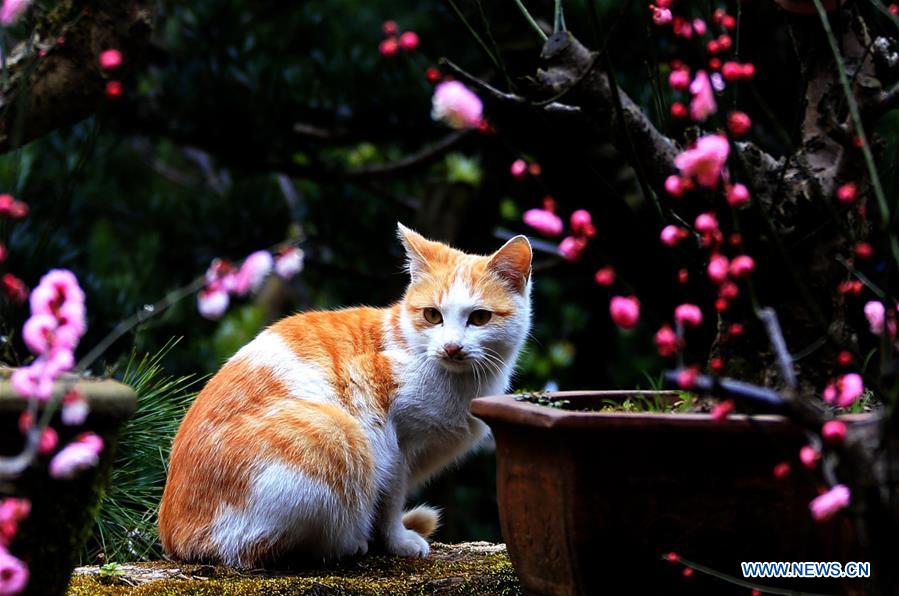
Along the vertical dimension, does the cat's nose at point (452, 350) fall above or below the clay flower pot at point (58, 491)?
above

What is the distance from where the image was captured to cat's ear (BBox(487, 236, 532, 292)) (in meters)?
2.42

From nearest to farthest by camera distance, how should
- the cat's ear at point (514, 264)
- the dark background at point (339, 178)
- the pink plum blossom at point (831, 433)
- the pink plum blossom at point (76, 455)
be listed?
the pink plum blossom at point (831, 433)
the pink plum blossom at point (76, 455)
the cat's ear at point (514, 264)
the dark background at point (339, 178)

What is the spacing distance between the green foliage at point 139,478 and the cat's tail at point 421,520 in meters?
0.62

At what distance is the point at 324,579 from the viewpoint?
198cm

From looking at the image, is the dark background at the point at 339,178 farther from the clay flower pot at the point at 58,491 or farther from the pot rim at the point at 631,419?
the clay flower pot at the point at 58,491

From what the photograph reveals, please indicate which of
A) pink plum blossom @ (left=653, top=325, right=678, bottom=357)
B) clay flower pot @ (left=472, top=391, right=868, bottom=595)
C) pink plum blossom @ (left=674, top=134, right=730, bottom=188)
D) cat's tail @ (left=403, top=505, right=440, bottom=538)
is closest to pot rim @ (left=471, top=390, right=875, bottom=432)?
clay flower pot @ (left=472, top=391, right=868, bottom=595)

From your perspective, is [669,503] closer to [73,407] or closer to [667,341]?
[667,341]

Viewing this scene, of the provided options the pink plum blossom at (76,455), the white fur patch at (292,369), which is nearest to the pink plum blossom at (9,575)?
the pink plum blossom at (76,455)

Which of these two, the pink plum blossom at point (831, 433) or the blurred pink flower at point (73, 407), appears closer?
the pink plum blossom at point (831, 433)

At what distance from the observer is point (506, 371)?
248 cm

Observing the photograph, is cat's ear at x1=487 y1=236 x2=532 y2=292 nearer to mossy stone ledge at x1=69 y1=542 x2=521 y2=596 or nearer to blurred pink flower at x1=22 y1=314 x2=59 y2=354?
mossy stone ledge at x1=69 y1=542 x2=521 y2=596

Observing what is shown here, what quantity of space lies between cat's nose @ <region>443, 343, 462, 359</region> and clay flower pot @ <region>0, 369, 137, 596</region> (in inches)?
36.5

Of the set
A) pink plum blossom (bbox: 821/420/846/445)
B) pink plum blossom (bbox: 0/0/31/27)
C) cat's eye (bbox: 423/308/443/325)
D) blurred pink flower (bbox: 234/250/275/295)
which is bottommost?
pink plum blossom (bbox: 821/420/846/445)

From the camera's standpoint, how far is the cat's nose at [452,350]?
2.26 metres
